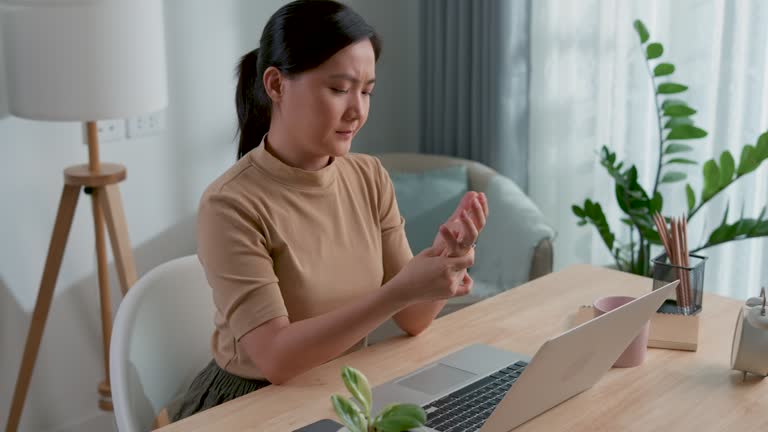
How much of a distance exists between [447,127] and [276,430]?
2263 millimetres

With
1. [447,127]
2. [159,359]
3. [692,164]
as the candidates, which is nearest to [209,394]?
[159,359]

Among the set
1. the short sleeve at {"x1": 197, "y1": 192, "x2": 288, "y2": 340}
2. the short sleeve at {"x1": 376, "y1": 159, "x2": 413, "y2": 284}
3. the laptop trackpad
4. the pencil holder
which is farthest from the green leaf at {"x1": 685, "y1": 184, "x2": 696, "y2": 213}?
the short sleeve at {"x1": 197, "y1": 192, "x2": 288, "y2": 340}

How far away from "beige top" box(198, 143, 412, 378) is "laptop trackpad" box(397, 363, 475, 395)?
0.22 m

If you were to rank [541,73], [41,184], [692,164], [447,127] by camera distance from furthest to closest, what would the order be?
Result: [447,127] < [541,73] < [692,164] < [41,184]

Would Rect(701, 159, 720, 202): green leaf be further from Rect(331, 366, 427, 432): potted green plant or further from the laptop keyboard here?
Rect(331, 366, 427, 432): potted green plant

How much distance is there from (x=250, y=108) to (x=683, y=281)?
794 mm

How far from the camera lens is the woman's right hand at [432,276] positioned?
52.9 inches

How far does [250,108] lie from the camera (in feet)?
5.47

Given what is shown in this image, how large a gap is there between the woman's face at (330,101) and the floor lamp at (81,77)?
2.81 feet

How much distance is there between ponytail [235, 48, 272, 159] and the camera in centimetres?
165

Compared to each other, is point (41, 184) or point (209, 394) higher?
point (41, 184)

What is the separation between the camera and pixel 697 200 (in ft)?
9.57

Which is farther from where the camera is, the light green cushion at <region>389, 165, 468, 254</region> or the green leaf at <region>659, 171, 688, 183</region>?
the light green cushion at <region>389, 165, 468, 254</region>

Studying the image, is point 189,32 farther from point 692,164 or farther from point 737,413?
point 737,413
